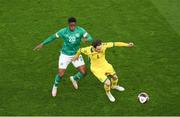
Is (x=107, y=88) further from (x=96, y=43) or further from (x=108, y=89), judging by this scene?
(x=96, y=43)

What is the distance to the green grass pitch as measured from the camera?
15.6 m

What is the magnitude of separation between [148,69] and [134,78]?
0.81 meters

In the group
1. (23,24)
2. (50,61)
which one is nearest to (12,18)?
(23,24)

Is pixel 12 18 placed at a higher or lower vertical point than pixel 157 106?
higher

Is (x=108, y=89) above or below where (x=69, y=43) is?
below

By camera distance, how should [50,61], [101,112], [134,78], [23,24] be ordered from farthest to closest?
[23,24] < [50,61] < [134,78] < [101,112]

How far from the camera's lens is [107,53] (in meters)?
18.7

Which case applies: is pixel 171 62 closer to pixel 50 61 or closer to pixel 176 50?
pixel 176 50

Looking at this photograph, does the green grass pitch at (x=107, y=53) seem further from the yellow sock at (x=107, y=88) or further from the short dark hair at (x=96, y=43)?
the short dark hair at (x=96, y=43)

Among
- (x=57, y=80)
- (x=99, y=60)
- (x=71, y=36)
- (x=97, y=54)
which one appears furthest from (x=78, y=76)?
(x=71, y=36)

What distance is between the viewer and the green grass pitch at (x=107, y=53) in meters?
15.6

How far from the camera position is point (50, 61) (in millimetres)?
18250

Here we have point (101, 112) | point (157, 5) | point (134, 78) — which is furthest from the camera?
point (157, 5)

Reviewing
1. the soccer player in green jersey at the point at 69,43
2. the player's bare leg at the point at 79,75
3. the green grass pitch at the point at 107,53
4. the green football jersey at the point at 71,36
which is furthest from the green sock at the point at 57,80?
the green football jersey at the point at 71,36
